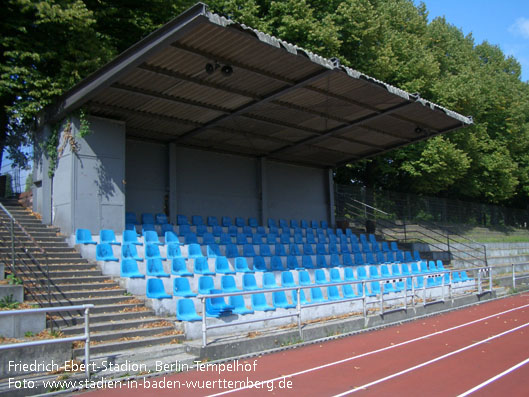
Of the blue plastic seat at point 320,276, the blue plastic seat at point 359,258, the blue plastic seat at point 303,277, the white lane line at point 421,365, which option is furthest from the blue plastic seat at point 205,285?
the blue plastic seat at point 359,258

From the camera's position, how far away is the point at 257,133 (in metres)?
18.8

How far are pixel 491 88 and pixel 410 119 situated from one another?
18.8 m

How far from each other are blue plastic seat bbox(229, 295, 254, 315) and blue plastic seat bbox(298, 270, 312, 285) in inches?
115

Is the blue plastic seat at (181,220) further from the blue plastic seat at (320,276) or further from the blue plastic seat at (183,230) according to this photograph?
the blue plastic seat at (320,276)

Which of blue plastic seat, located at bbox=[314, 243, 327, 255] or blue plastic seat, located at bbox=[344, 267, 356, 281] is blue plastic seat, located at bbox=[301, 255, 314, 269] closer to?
blue plastic seat, located at bbox=[344, 267, 356, 281]

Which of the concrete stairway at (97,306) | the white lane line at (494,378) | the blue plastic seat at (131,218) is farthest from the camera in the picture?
the blue plastic seat at (131,218)

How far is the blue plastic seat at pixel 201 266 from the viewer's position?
1237cm

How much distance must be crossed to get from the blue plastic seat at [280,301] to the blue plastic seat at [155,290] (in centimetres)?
243

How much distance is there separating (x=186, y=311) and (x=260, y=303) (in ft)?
6.41

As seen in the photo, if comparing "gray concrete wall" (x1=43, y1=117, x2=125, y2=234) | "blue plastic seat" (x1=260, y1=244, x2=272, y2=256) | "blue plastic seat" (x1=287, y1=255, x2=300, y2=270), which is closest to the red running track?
"blue plastic seat" (x1=287, y1=255, x2=300, y2=270)

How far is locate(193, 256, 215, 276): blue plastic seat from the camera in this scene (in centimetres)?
1237

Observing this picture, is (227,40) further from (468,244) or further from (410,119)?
(468,244)

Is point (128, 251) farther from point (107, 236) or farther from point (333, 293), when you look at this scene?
point (333, 293)

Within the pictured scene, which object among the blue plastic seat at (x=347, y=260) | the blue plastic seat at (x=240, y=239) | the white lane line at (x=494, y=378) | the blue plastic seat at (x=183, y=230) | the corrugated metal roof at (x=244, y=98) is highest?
the corrugated metal roof at (x=244, y=98)
